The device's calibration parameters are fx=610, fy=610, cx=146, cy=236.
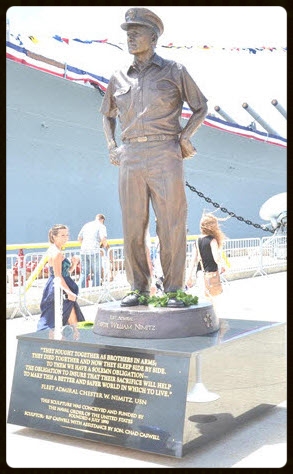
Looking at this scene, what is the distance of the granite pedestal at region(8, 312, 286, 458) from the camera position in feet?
11.8

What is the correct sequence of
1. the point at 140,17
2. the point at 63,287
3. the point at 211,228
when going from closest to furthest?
the point at 140,17
the point at 63,287
the point at 211,228

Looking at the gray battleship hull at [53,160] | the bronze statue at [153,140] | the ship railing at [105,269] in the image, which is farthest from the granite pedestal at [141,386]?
the gray battleship hull at [53,160]

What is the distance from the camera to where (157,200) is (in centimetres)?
448

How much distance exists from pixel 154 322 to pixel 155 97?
1588 millimetres

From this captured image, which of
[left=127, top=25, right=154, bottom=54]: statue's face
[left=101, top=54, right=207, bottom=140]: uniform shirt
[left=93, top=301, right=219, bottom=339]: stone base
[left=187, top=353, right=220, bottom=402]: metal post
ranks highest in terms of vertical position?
[left=127, top=25, right=154, bottom=54]: statue's face

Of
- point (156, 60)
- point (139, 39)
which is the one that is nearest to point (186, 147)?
point (156, 60)

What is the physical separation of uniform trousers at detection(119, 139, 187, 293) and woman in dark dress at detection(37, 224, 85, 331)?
4.28 ft

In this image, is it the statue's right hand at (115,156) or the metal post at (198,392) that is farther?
the statue's right hand at (115,156)

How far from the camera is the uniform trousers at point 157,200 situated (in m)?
4.41

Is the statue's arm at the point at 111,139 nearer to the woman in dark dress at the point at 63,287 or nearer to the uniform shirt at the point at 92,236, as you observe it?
the woman in dark dress at the point at 63,287

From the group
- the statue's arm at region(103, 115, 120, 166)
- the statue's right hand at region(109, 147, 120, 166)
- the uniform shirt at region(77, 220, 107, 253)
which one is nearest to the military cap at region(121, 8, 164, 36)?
the statue's arm at region(103, 115, 120, 166)

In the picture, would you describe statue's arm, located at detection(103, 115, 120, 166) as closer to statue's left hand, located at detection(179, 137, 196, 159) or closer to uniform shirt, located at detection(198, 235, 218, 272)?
statue's left hand, located at detection(179, 137, 196, 159)

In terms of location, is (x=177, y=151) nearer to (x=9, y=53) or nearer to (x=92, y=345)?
(x=92, y=345)

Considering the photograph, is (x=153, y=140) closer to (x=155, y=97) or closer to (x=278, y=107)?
(x=155, y=97)
